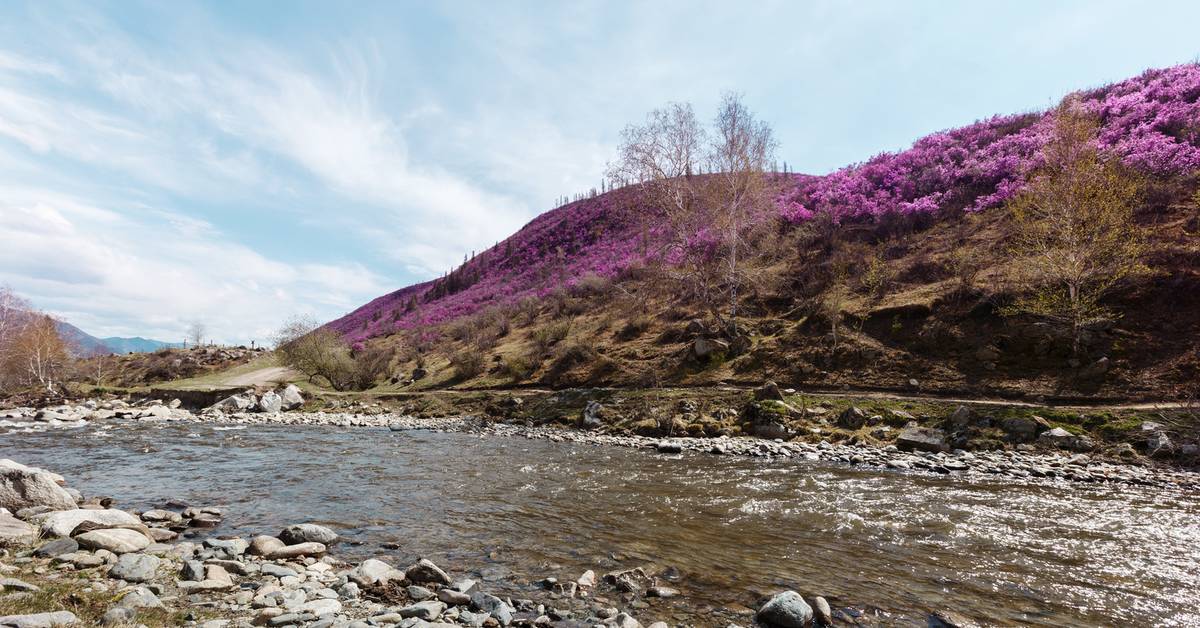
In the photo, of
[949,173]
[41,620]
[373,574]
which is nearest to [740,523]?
[373,574]

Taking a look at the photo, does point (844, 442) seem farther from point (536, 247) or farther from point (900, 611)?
point (536, 247)

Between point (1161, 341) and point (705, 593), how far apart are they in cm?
1938

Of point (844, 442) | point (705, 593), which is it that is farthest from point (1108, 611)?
point (844, 442)

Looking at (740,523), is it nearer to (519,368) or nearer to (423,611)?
(423,611)

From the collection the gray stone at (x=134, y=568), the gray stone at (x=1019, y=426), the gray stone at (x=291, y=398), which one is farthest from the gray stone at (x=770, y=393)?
the gray stone at (x=291, y=398)

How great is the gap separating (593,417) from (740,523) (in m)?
12.2

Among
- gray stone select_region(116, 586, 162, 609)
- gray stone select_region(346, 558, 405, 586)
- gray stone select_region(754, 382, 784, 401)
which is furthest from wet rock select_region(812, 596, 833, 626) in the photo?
gray stone select_region(754, 382, 784, 401)

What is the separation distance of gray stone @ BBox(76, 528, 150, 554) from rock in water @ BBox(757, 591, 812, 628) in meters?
7.38

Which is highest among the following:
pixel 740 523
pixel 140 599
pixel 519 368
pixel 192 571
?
pixel 519 368

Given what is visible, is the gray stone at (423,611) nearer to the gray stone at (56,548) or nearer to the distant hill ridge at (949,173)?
the gray stone at (56,548)

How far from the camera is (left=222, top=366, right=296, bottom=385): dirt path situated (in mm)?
39375

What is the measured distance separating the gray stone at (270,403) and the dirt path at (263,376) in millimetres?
13981

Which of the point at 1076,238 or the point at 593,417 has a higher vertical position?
the point at 1076,238

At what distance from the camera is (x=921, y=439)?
1328 centimetres
